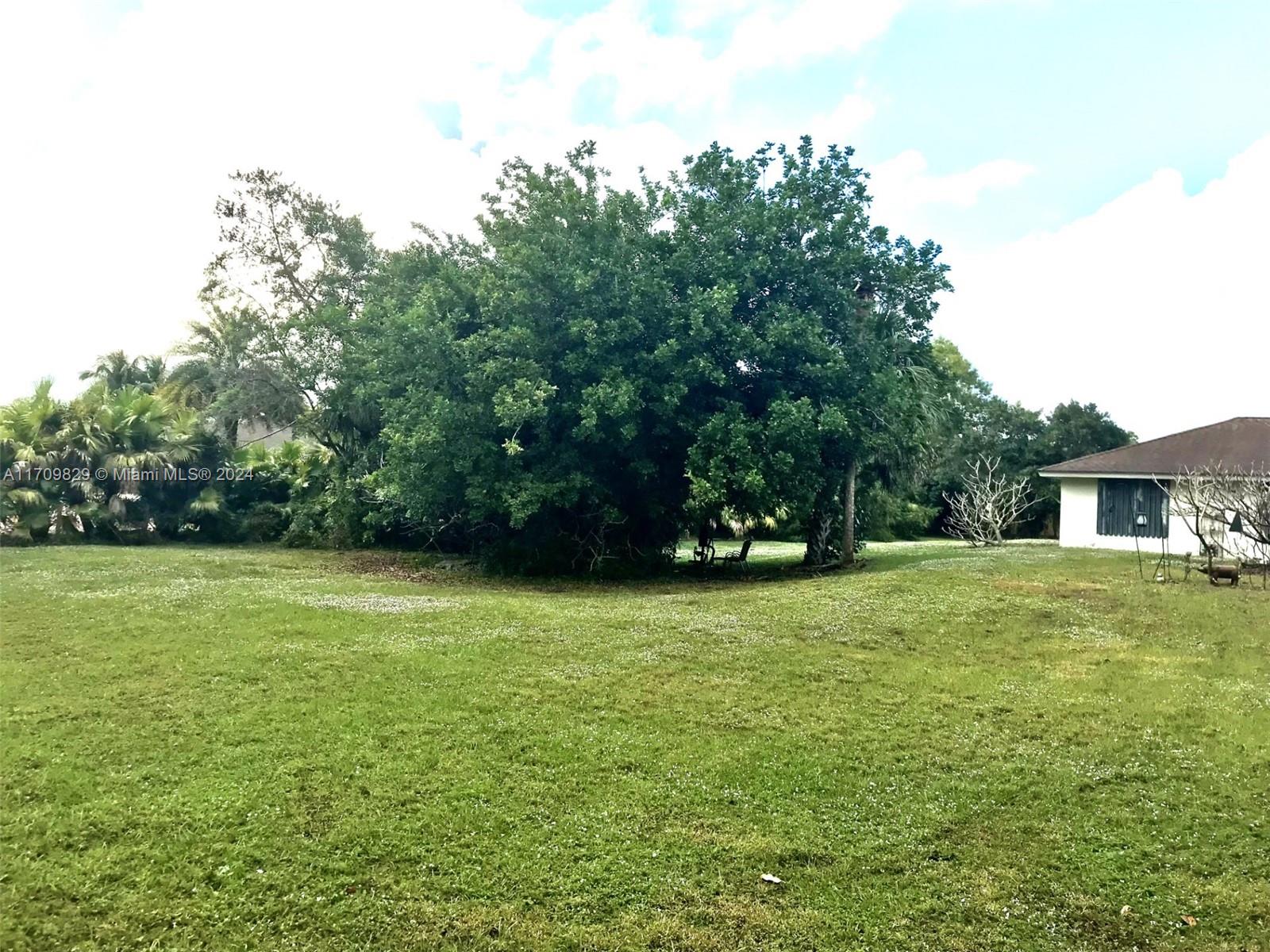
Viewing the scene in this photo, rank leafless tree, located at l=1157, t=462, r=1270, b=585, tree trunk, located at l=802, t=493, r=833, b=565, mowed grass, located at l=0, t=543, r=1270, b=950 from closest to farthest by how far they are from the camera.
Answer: mowed grass, located at l=0, t=543, r=1270, b=950 < leafless tree, located at l=1157, t=462, r=1270, b=585 < tree trunk, located at l=802, t=493, r=833, b=565

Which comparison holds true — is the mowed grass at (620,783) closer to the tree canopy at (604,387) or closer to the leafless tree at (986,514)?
the tree canopy at (604,387)

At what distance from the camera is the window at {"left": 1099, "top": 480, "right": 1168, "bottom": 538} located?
19609mm

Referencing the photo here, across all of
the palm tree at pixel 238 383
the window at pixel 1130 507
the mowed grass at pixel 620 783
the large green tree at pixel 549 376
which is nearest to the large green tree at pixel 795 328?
the large green tree at pixel 549 376

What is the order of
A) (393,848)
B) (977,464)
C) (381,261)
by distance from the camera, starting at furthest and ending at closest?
(977,464), (381,261), (393,848)

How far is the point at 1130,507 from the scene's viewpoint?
20.1 meters

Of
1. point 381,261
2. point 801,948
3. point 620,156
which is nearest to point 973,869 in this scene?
point 801,948

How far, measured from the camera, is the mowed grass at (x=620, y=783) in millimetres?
3777

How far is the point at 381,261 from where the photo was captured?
19578mm

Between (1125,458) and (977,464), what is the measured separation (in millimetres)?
9758

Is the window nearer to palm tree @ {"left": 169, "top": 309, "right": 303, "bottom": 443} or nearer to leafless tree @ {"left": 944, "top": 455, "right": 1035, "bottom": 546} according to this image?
leafless tree @ {"left": 944, "top": 455, "right": 1035, "bottom": 546}

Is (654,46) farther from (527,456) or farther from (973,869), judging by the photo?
(973,869)

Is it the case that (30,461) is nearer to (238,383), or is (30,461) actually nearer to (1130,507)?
(238,383)

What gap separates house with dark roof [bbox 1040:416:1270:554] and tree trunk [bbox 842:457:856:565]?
762cm

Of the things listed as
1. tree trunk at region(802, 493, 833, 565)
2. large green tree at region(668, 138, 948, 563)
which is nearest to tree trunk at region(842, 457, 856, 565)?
large green tree at region(668, 138, 948, 563)
